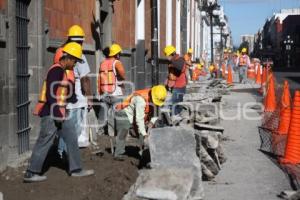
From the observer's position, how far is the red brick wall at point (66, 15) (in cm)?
923

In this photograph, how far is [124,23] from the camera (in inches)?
615

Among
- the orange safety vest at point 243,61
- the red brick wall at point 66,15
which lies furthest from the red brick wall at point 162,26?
the red brick wall at point 66,15

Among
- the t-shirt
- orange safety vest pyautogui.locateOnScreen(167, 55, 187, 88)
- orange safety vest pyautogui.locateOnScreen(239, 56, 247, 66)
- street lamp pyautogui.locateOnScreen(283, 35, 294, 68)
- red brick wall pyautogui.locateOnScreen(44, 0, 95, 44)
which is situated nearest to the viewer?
the t-shirt

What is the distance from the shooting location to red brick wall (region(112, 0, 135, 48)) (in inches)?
561

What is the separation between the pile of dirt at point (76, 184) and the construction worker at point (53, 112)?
0.21 meters

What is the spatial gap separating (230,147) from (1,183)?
4791 mm

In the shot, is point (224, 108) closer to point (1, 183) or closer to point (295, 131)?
point (295, 131)

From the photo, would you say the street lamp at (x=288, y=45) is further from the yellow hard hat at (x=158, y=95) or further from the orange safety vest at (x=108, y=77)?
the yellow hard hat at (x=158, y=95)

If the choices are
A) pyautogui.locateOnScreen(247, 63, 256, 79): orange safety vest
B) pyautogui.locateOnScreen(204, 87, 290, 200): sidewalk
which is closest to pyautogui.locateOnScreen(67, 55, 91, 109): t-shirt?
pyautogui.locateOnScreen(204, 87, 290, 200): sidewalk

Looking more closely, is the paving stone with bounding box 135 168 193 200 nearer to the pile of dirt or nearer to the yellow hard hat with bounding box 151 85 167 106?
the pile of dirt

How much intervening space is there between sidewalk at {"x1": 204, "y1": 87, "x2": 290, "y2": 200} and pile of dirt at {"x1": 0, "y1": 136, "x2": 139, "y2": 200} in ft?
3.62

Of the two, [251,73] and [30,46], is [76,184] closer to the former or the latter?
[30,46]

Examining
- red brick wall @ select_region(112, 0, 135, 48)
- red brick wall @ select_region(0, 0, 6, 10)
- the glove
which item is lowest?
the glove

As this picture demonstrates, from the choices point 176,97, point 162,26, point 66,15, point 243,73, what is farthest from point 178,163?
point 243,73
